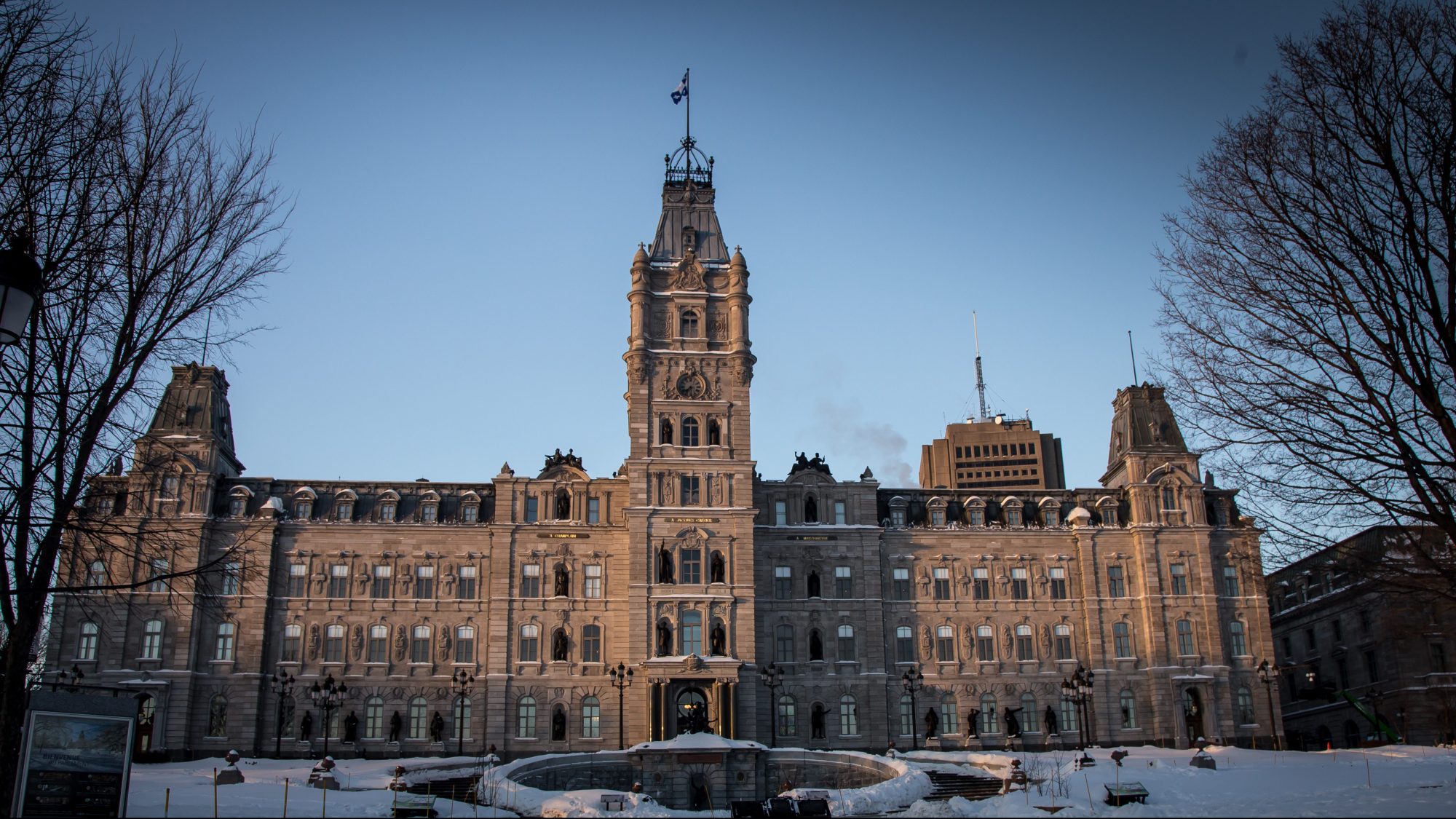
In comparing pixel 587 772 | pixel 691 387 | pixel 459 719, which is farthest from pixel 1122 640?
pixel 459 719

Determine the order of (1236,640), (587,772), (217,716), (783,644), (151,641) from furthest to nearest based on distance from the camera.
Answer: (1236,640) → (783,644) → (151,641) → (217,716) → (587,772)

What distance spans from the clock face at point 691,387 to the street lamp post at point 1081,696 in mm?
23953

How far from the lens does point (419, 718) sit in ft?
204

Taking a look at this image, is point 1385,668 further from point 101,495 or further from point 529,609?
point 101,495

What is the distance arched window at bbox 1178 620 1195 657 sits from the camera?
6644 centimetres

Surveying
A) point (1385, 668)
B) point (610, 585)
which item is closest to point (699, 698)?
point (610, 585)

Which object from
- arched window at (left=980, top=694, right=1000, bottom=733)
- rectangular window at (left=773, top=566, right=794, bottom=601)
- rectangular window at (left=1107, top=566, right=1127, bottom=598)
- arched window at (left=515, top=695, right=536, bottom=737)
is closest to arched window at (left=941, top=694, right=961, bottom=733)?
arched window at (left=980, top=694, right=1000, bottom=733)

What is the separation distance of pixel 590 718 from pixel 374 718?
1107cm

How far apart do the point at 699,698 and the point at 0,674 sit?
43206 mm

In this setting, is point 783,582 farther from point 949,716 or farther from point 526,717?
point 526,717

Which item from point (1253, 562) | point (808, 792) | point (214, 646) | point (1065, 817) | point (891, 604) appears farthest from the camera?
point (891, 604)

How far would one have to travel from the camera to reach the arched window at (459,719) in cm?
6159

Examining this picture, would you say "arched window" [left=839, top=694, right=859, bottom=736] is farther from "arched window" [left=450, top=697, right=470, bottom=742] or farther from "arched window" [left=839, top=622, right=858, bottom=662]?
"arched window" [left=450, top=697, right=470, bottom=742]

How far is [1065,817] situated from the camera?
1196 inches
